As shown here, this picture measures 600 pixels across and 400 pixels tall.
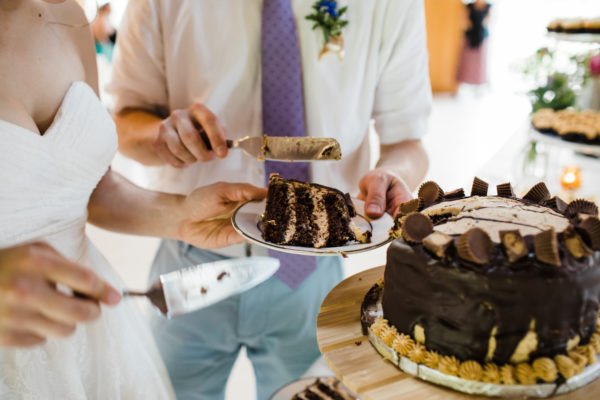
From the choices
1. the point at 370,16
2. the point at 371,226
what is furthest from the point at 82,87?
the point at 370,16

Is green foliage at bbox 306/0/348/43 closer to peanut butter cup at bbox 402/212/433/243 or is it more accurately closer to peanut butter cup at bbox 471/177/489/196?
peanut butter cup at bbox 471/177/489/196

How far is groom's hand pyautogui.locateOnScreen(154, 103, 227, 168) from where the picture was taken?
1500 mm

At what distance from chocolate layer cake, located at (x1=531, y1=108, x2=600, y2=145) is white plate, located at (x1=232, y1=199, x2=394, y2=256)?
2073mm

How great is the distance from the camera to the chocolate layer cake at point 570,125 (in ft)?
10.4

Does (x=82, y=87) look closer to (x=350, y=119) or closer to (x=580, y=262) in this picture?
(x=350, y=119)

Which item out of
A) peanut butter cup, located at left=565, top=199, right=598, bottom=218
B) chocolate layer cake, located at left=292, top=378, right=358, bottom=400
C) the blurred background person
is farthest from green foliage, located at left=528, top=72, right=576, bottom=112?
the blurred background person

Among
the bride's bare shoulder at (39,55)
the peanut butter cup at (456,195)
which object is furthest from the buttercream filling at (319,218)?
the bride's bare shoulder at (39,55)

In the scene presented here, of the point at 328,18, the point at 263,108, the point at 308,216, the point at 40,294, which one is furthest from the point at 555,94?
the point at 40,294

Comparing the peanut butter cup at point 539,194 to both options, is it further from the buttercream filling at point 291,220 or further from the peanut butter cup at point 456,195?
the buttercream filling at point 291,220

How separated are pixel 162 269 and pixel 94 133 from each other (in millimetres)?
779

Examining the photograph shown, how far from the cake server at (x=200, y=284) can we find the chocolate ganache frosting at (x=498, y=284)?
13.1 inches

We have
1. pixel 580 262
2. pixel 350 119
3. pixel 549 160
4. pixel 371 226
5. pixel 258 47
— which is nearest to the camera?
pixel 580 262

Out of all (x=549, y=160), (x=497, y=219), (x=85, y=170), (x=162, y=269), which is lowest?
(x=549, y=160)

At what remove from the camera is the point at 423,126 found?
1.96 metres
